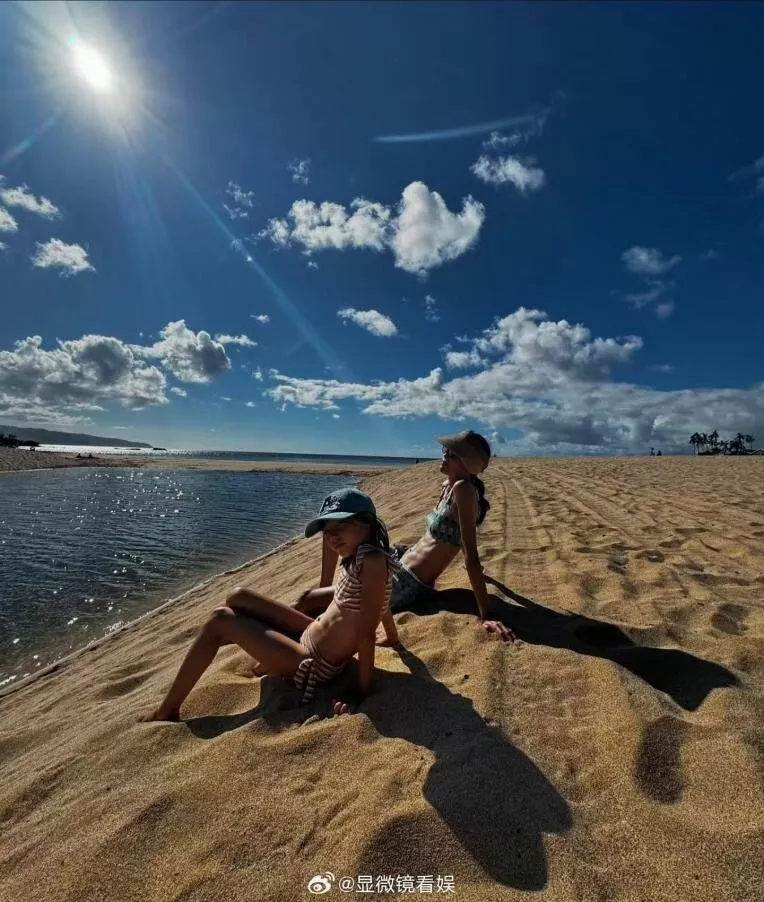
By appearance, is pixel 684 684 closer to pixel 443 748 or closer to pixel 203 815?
pixel 443 748

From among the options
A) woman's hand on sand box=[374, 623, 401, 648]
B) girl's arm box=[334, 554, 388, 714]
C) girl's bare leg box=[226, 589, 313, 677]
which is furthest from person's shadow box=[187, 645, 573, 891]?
woman's hand on sand box=[374, 623, 401, 648]

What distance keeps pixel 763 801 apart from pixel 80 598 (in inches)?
350

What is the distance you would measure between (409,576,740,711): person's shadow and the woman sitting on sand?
0.66 ft

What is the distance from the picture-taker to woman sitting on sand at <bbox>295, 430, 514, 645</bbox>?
3.54 metres

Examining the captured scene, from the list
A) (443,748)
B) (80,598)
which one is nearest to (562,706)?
(443,748)

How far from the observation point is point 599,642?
340cm

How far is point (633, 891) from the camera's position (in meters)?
1.51

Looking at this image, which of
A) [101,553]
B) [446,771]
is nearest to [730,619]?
[446,771]

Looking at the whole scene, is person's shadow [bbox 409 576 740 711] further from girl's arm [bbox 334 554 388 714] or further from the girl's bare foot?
the girl's bare foot

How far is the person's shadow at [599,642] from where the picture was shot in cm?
273

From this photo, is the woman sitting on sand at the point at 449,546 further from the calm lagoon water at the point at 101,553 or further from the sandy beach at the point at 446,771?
the calm lagoon water at the point at 101,553

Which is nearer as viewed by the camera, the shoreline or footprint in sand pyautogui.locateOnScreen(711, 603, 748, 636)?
footprint in sand pyautogui.locateOnScreen(711, 603, 748, 636)

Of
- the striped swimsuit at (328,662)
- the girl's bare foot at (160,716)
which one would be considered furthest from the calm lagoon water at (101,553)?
the striped swimsuit at (328,662)

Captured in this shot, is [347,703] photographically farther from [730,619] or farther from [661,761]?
[730,619]
